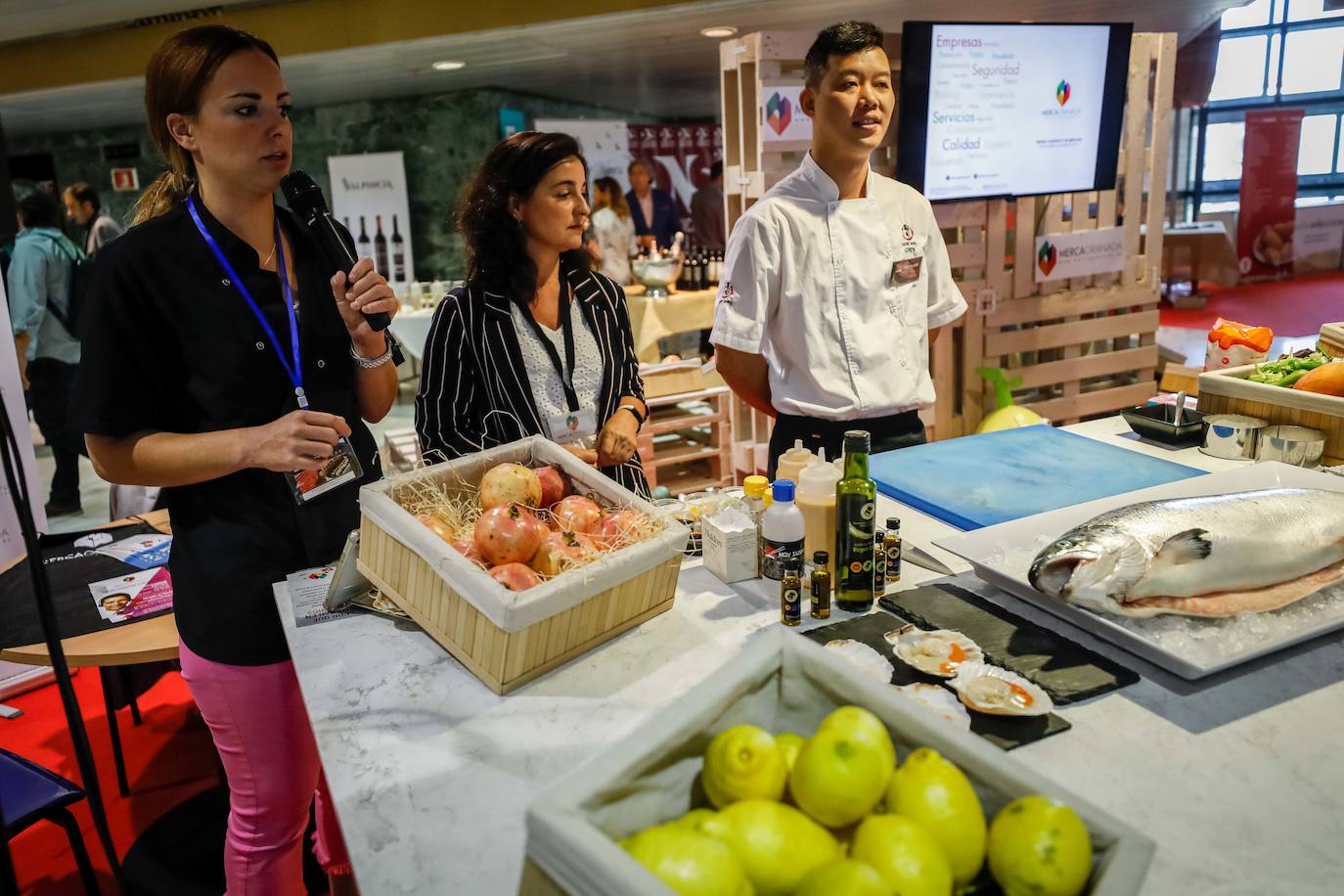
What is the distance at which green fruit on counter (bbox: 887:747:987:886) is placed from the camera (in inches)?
28.7

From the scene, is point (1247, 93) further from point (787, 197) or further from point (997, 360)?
point (787, 197)

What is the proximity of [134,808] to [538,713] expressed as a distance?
84.4 inches

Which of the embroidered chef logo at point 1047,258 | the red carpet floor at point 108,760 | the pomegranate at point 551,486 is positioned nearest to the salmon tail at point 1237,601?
the pomegranate at point 551,486

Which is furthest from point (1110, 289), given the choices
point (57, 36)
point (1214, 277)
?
point (1214, 277)

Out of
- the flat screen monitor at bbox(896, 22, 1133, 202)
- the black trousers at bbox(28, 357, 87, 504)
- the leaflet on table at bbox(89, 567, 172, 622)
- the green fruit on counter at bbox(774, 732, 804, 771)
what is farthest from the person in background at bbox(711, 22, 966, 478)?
the black trousers at bbox(28, 357, 87, 504)

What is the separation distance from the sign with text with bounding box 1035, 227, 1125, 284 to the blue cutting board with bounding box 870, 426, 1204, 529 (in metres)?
2.32

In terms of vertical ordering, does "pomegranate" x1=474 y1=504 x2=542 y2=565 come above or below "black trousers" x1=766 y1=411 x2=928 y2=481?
above

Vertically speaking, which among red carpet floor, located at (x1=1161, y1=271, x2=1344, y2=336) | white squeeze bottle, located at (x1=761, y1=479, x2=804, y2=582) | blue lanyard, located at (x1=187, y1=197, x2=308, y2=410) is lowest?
red carpet floor, located at (x1=1161, y1=271, x2=1344, y2=336)

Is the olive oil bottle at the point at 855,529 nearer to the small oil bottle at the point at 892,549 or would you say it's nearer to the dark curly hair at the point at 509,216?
the small oil bottle at the point at 892,549

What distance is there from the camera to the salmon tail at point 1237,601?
4.30ft

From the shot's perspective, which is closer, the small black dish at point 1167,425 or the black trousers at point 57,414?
the small black dish at point 1167,425

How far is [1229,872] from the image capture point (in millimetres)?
930

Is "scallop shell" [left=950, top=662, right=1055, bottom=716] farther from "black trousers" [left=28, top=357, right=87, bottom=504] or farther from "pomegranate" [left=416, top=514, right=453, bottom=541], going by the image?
"black trousers" [left=28, top=357, right=87, bottom=504]

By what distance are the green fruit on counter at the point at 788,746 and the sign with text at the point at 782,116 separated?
3.47 m
